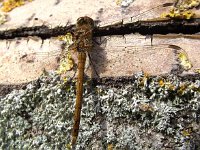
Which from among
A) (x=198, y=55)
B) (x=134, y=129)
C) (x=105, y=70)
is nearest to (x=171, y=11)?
(x=198, y=55)

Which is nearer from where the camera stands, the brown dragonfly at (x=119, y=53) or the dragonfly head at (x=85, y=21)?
the brown dragonfly at (x=119, y=53)

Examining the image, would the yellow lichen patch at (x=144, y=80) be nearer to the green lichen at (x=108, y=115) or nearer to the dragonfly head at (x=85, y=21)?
the green lichen at (x=108, y=115)

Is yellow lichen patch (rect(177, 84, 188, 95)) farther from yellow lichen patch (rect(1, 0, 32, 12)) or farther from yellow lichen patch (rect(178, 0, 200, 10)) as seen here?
yellow lichen patch (rect(1, 0, 32, 12))

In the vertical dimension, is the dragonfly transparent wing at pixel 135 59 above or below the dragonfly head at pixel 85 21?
below

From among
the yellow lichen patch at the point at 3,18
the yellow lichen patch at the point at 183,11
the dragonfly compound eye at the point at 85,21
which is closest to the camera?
the yellow lichen patch at the point at 183,11

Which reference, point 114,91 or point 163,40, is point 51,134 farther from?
point 163,40

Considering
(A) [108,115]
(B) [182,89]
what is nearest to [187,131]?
(B) [182,89]

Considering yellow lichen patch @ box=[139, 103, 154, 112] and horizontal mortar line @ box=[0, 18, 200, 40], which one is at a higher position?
horizontal mortar line @ box=[0, 18, 200, 40]

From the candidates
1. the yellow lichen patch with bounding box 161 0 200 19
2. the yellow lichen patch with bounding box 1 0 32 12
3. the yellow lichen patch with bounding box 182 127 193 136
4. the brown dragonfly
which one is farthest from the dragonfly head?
the yellow lichen patch with bounding box 182 127 193 136

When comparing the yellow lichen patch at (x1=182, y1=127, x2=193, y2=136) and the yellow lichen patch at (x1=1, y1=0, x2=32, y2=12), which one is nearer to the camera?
the yellow lichen patch at (x1=182, y1=127, x2=193, y2=136)

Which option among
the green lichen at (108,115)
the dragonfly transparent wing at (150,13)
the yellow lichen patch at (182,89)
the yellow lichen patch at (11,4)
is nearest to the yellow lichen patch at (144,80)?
the green lichen at (108,115)

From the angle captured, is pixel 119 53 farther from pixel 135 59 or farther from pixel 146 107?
→ pixel 146 107
